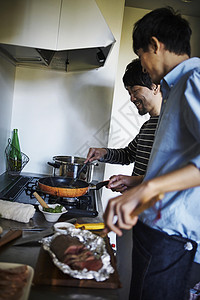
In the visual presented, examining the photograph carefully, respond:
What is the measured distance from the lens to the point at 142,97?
1.57 metres

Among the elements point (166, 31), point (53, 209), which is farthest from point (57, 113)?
point (166, 31)

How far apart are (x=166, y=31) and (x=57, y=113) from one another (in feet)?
4.35

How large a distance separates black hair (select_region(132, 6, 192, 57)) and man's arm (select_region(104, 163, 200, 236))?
1.39ft

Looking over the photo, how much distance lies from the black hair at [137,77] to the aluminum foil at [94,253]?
883 mm

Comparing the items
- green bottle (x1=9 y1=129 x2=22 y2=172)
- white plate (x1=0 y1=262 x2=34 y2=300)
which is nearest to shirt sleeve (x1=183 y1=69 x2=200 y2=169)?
white plate (x1=0 y1=262 x2=34 y2=300)

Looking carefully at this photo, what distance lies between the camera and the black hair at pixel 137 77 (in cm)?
153

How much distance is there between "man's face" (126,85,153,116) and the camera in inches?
61.2

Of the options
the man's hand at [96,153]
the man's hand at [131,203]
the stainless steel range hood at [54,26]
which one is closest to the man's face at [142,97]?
the stainless steel range hood at [54,26]

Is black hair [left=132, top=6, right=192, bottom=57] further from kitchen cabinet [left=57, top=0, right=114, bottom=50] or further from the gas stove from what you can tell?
the gas stove

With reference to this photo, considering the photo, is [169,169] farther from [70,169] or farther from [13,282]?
[70,169]

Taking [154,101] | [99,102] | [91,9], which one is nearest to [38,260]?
[154,101]

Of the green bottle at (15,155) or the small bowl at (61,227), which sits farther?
the green bottle at (15,155)

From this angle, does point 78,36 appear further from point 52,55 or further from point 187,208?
point 187,208

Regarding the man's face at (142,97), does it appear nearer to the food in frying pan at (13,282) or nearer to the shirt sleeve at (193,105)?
the shirt sleeve at (193,105)
